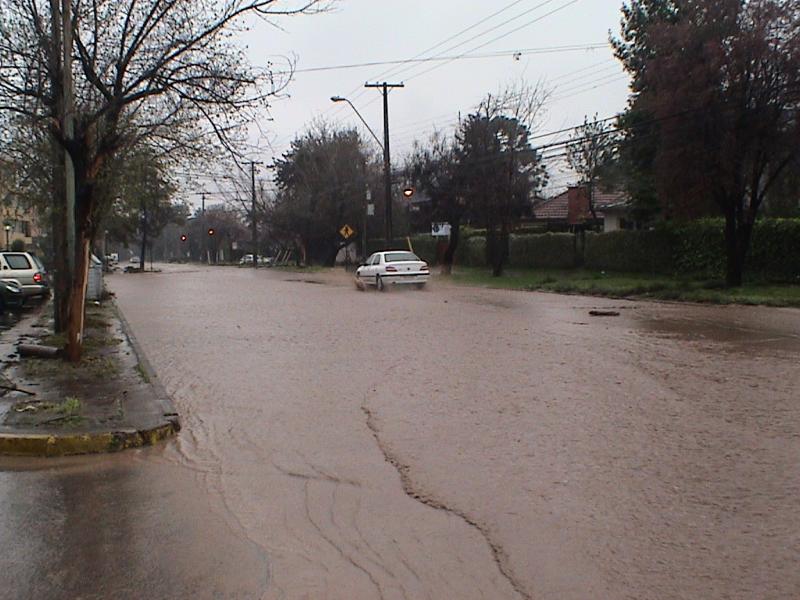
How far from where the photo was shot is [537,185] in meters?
41.2

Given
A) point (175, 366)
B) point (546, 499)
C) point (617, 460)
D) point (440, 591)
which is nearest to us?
point (440, 591)

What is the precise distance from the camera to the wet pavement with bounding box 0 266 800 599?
14.9 feet

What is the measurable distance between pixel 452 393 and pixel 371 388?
3.61 feet

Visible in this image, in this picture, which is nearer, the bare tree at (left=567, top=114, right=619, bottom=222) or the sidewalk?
the sidewalk

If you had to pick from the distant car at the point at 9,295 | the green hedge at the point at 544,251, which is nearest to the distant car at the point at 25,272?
the distant car at the point at 9,295

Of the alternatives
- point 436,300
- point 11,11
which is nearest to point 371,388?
point 11,11

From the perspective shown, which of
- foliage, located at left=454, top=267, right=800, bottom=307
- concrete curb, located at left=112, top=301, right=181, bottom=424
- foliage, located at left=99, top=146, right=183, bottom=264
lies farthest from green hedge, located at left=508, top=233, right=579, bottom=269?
concrete curb, located at left=112, top=301, right=181, bottom=424

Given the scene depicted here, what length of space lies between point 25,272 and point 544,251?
24390mm

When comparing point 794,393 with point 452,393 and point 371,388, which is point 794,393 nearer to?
point 452,393

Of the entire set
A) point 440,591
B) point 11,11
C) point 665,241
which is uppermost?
point 11,11

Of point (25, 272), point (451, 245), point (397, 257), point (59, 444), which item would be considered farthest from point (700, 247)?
point (59, 444)

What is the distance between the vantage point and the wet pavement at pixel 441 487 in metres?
4.53

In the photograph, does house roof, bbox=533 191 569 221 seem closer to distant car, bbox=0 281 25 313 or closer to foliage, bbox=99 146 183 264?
distant car, bbox=0 281 25 313

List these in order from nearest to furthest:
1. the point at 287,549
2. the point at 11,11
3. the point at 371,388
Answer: the point at 287,549, the point at 371,388, the point at 11,11
